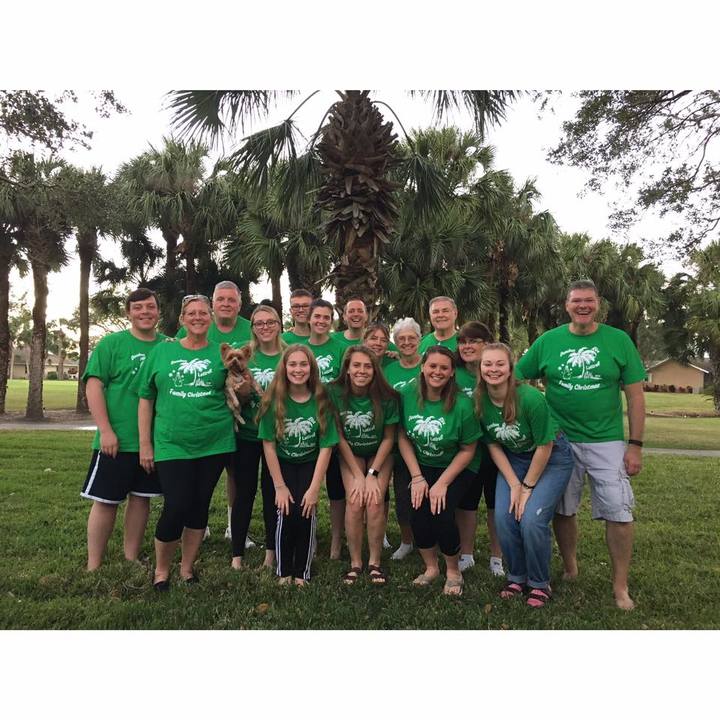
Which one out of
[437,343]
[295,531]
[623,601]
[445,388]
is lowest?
[623,601]

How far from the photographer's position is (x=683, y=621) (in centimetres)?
319

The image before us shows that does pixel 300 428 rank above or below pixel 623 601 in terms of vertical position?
above

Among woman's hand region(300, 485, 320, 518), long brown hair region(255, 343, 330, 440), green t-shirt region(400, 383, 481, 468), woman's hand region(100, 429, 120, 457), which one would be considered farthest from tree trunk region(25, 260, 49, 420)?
green t-shirt region(400, 383, 481, 468)

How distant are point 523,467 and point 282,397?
4.96 ft

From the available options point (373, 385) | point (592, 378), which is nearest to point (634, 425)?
point (592, 378)

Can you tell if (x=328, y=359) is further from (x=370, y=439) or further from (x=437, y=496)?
(x=437, y=496)

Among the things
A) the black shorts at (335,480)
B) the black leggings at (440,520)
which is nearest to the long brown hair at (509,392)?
the black leggings at (440,520)

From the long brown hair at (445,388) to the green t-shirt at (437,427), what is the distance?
0.08 ft

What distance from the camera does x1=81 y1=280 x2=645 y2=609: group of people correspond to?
129 inches

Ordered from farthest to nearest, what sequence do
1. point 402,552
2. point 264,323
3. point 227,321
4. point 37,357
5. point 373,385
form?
1. point 37,357
2. point 402,552
3. point 227,321
4. point 264,323
5. point 373,385

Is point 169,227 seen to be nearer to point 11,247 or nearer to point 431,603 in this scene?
point 11,247

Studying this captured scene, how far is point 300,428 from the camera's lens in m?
3.43

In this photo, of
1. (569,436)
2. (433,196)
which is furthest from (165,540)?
(433,196)

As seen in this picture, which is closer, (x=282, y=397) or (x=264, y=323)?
(x=282, y=397)
